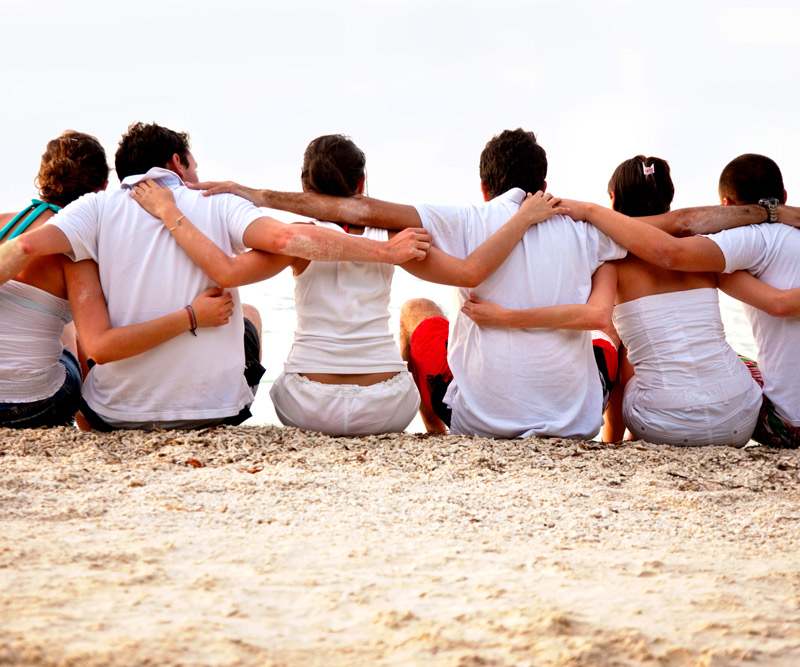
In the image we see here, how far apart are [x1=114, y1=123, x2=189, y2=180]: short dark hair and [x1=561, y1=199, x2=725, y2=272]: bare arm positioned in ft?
5.98

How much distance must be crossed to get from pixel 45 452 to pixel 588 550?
193 centimetres

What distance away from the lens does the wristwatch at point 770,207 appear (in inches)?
146

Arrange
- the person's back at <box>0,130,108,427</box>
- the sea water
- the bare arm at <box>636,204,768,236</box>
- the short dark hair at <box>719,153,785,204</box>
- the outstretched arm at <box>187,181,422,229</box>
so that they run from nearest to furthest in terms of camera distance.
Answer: the person's back at <box>0,130,108,427</box>
the outstretched arm at <box>187,181,422,229</box>
the bare arm at <box>636,204,768,236</box>
the short dark hair at <box>719,153,785,204</box>
the sea water

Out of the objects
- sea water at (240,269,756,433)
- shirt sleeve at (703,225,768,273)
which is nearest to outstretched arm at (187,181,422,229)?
shirt sleeve at (703,225,768,273)

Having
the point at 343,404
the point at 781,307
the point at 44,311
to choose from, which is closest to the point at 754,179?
the point at 781,307

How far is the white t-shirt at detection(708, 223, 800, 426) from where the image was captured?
3.59 m

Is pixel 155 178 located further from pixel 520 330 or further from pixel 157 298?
pixel 520 330

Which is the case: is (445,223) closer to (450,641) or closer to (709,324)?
(709,324)

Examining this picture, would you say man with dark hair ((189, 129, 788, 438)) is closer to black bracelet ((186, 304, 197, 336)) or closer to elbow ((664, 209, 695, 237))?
elbow ((664, 209, 695, 237))

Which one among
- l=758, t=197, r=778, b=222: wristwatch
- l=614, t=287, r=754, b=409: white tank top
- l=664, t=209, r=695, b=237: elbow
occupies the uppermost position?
l=758, t=197, r=778, b=222: wristwatch

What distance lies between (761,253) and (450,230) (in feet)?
4.39

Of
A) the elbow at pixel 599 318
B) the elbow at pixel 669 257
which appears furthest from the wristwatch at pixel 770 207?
the elbow at pixel 599 318

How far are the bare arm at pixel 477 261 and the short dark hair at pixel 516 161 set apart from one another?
24 cm

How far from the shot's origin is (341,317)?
11.2 feet
